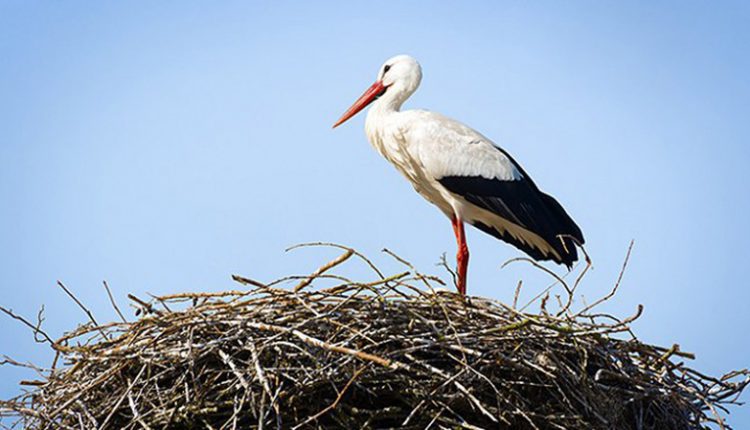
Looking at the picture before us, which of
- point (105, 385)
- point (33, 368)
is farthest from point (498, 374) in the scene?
point (33, 368)

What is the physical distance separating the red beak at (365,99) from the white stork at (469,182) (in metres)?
0.24

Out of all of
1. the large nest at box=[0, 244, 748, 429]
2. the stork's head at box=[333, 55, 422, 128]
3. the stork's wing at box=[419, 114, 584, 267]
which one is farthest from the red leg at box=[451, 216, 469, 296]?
the large nest at box=[0, 244, 748, 429]

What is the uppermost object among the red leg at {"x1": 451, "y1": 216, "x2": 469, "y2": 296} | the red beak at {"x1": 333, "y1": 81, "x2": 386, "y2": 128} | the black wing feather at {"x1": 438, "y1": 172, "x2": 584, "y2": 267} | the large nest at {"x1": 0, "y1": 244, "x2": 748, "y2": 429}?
the red beak at {"x1": 333, "y1": 81, "x2": 386, "y2": 128}

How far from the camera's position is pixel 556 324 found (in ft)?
13.7

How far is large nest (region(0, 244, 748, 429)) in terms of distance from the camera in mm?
3854

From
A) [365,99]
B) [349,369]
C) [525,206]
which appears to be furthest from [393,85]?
[349,369]

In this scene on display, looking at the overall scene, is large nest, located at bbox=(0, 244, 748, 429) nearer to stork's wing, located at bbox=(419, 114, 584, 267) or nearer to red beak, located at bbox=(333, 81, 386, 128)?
stork's wing, located at bbox=(419, 114, 584, 267)

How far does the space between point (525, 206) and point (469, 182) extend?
1.09 ft

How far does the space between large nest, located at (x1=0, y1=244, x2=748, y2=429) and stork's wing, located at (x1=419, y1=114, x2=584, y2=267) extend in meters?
1.68

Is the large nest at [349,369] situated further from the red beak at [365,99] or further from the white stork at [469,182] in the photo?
the red beak at [365,99]

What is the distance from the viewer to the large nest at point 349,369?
3854 millimetres

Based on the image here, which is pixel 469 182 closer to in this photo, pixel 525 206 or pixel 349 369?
pixel 525 206

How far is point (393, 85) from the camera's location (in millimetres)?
6547

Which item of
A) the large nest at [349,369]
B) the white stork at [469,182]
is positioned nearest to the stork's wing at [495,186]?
the white stork at [469,182]
